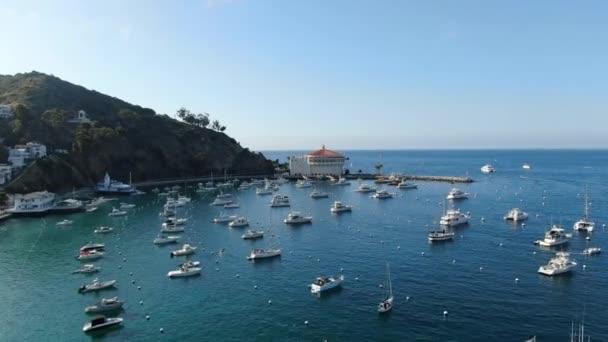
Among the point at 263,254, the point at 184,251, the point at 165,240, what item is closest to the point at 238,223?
the point at 165,240

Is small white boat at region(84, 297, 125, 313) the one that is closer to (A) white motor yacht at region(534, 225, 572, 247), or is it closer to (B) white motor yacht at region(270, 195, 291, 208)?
(A) white motor yacht at region(534, 225, 572, 247)

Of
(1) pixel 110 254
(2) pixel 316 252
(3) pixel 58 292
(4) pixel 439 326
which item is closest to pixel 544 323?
(4) pixel 439 326

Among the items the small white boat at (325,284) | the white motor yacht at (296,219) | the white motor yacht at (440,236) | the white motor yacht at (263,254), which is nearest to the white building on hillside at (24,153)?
the white motor yacht at (296,219)

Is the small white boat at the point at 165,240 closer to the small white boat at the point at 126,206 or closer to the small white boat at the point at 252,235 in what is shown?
the small white boat at the point at 252,235

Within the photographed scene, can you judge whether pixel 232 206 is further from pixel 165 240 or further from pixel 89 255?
pixel 89 255

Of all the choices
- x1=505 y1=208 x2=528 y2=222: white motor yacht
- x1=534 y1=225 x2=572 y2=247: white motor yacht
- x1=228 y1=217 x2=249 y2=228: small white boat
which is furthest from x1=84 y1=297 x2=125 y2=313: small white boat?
x1=505 y1=208 x2=528 y2=222: white motor yacht
